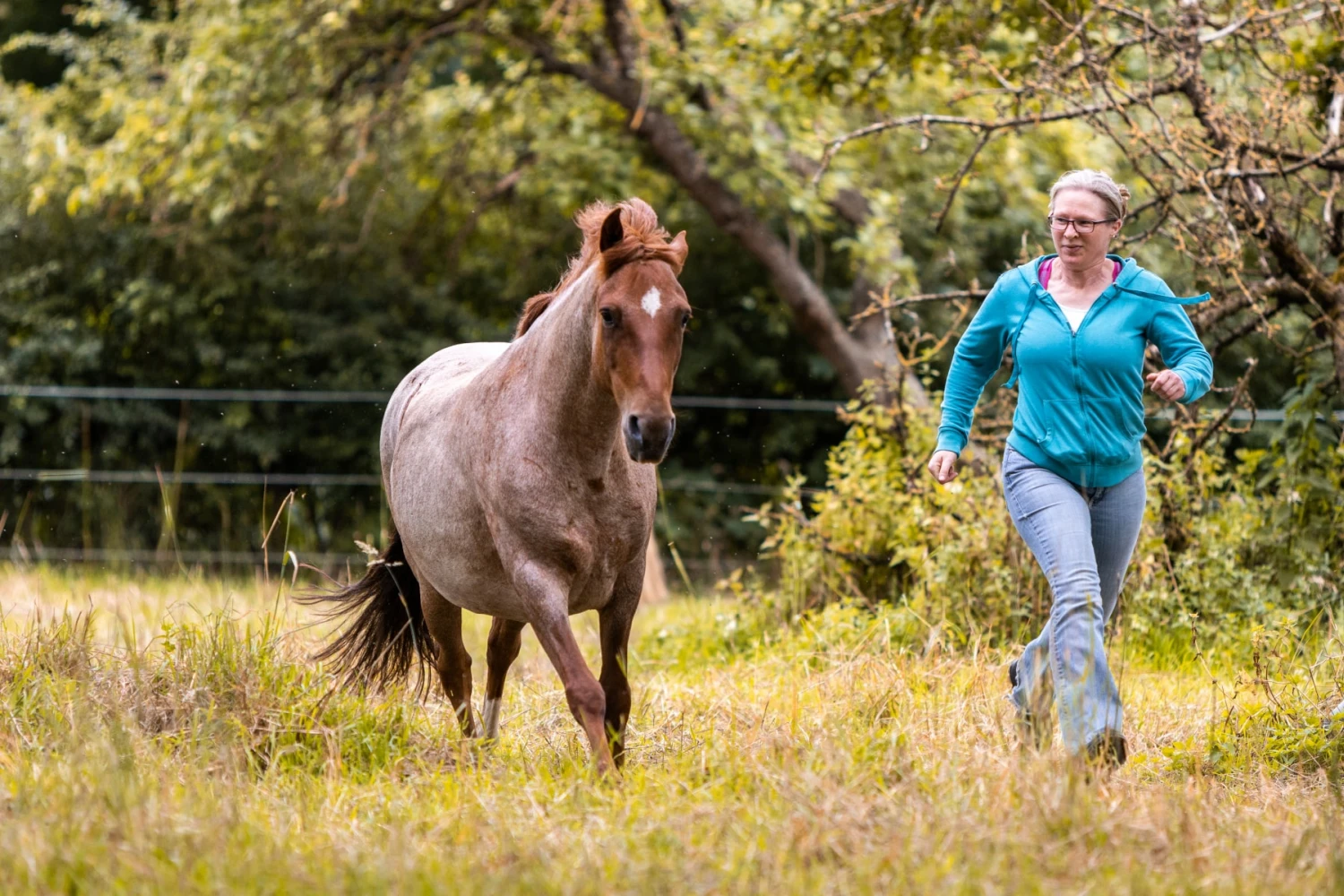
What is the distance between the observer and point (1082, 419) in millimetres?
3957

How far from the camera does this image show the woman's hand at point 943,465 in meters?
4.14

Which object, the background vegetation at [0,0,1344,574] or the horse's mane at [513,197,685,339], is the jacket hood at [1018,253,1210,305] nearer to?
the horse's mane at [513,197,685,339]

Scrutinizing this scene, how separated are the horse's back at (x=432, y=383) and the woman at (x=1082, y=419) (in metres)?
1.99

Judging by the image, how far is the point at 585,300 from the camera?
13.1ft

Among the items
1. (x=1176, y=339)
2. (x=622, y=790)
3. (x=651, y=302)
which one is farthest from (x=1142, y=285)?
(x=622, y=790)

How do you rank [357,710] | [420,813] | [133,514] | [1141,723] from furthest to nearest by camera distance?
1. [133,514]
2. [1141,723]
3. [357,710]
4. [420,813]

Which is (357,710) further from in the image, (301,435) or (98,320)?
(98,320)

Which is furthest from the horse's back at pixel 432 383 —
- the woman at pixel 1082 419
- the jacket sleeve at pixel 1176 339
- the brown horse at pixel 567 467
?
the jacket sleeve at pixel 1176 339

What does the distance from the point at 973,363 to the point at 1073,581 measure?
85 centimetres

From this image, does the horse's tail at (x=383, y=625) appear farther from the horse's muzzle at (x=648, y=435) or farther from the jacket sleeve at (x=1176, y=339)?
the jacket sleeve at (x=1176, y=339)

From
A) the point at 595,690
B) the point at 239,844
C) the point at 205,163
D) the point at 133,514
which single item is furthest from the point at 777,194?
the point at 239,844

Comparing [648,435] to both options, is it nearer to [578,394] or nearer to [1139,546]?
[578,394]

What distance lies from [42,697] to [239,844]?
1.61m

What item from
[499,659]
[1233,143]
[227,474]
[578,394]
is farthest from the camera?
[227,474]
